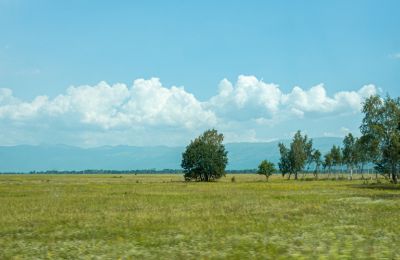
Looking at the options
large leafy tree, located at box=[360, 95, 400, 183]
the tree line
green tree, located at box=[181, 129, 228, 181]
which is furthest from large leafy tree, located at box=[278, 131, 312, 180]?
large leafy tree, located at box=[360, 95, 400, 183]

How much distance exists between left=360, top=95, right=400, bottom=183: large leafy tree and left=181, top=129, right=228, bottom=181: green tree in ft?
174

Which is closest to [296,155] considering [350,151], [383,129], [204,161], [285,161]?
[285,161]

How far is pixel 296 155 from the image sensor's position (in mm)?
188625

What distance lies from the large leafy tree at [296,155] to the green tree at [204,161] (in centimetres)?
3812

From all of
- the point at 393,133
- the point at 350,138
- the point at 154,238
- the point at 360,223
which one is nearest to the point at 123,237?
the point at 154,238

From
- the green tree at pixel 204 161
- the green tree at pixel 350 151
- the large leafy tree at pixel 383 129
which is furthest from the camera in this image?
the green tree at pixel 350 151

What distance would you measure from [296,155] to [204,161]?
4806 cm

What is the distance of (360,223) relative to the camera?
28.7 metres

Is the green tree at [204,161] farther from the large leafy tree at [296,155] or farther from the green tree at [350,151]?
the green tree at [350,151]

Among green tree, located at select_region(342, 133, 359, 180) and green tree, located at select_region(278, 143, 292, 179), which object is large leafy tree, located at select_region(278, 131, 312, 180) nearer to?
green tree, located at select_region(278, 143, 292, 179)

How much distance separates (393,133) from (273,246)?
9309 centimetres

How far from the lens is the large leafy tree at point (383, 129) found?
107 m

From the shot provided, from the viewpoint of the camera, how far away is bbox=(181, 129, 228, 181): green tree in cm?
15450

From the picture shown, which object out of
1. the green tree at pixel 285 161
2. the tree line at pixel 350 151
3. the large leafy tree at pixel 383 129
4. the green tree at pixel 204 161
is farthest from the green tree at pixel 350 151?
the large leafy tree at pixel 383 129
